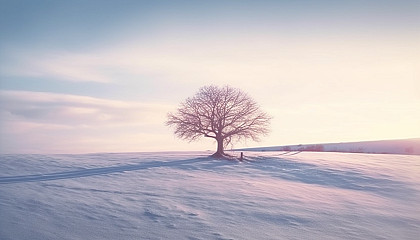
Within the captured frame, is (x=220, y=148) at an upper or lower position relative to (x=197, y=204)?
upper

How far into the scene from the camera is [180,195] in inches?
568

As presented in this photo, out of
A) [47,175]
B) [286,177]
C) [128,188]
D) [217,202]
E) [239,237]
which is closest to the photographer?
[239,237]

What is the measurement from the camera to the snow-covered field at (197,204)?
375 inches

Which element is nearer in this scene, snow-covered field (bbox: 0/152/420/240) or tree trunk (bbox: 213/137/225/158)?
snow-covered field (bbox: 0/152/420/240)

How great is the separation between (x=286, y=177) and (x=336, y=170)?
6030 millimetres

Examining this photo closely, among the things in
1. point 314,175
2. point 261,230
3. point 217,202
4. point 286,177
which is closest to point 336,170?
point 314,175

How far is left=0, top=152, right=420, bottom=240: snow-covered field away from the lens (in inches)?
375

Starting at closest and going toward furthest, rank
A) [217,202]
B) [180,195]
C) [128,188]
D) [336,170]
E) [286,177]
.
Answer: [217,202]
[180,195]
[128,188]
[286,177]
[336,170]

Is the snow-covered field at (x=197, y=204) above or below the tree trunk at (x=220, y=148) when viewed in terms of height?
below

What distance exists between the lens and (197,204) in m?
12.9

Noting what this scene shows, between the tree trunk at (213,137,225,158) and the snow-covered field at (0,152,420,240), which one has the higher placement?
the tree trunk at (213,137,225,158)

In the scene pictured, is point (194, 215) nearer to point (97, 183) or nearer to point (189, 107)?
point (97, 183)

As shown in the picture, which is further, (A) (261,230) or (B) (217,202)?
(B) (217,202)

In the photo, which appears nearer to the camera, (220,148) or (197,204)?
(197,204)
